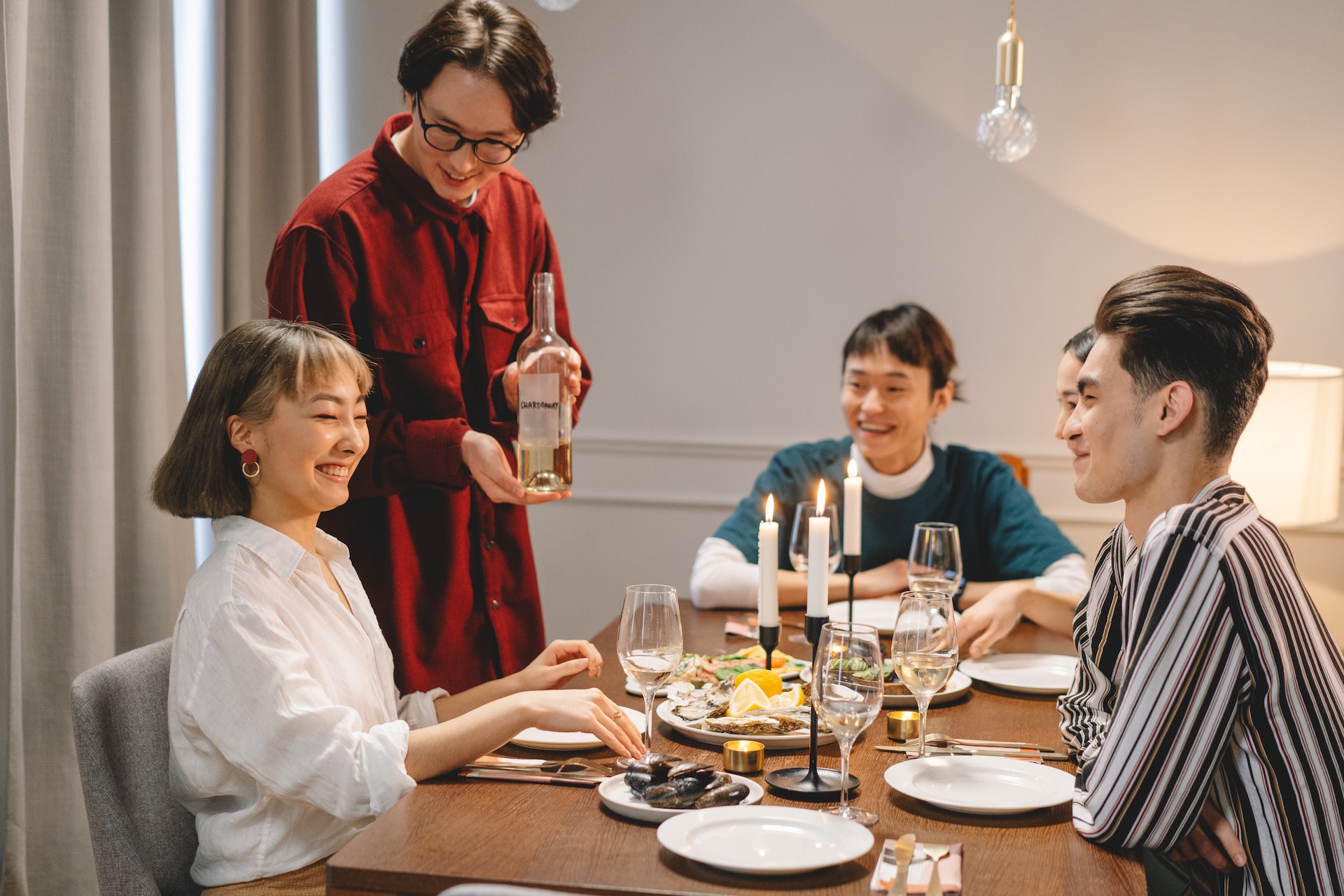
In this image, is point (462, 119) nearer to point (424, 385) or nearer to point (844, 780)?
point (424, 385)

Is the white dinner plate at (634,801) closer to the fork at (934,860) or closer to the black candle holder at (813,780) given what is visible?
the black candle holder at (813,780)

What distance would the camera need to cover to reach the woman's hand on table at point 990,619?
189 cm

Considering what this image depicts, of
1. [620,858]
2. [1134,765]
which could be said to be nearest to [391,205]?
[620,858]

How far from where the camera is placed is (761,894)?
38.6 inches

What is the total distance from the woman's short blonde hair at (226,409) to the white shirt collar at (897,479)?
150cm

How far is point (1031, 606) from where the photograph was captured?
2037 mm

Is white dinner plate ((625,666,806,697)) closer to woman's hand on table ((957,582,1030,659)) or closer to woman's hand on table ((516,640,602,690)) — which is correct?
woman's hand on table ((516,640,602,690))

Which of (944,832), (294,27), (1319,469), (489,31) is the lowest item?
(944,832)

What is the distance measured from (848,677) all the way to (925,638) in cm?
19

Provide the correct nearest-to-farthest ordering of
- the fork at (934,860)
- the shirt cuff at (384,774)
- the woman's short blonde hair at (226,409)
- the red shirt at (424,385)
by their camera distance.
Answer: the fork at (934,860)
the shirt cuff at (384,774)
the woman's short blonde hair at (226,409)
the red shirt at (424,385)

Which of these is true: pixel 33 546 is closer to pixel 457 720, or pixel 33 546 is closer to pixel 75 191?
pixel 75 191

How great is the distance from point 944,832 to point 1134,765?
7.6 inches

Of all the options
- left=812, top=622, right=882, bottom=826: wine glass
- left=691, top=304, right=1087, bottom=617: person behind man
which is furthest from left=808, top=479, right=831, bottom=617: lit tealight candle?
left=691, top=304, right=1087, bottom=617: person behind man

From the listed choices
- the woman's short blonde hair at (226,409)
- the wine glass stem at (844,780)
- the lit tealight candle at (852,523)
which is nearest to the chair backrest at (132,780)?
the woman's short blonde hair at (226,409)
